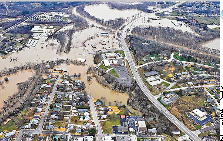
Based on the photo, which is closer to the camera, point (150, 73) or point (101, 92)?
point (101, 92)

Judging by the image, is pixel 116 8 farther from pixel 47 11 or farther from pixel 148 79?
pixel 148 79

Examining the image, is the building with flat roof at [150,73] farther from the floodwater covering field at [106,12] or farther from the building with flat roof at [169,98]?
the floodwater covering field at [106,12]

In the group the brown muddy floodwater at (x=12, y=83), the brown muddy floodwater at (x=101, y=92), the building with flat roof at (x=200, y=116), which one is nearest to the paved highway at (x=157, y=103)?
the building with flat roof at (x=200, y=116)

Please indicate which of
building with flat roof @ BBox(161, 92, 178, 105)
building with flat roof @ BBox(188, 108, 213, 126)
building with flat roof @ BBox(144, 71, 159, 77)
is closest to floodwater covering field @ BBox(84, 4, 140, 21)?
building with flat roof @ BBox(144, 71, 159, 77)

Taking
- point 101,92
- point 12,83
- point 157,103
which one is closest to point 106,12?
point 101,92

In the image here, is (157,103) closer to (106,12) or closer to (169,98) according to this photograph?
(169,98)

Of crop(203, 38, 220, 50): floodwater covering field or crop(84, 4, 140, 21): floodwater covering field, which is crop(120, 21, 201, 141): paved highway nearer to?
crop(203, 38, 220, 50): floodwater covering field

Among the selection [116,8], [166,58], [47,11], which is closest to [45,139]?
[166,58]
